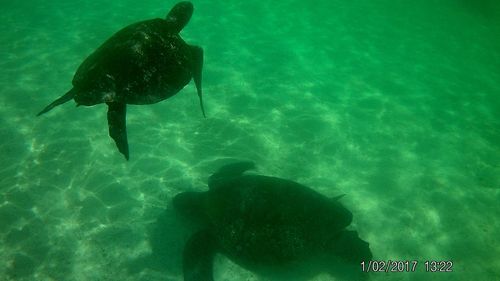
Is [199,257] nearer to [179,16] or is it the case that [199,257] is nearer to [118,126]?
[118,126]

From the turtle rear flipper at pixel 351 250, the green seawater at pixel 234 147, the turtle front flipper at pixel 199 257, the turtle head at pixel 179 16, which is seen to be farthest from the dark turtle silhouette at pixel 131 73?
the turtle rear flipper at pixel 351 250

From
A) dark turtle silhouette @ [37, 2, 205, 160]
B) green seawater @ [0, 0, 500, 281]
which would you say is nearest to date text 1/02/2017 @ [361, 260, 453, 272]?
green seawater @ [0, 0, 500, 281]

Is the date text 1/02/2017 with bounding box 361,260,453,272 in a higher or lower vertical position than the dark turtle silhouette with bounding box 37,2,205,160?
lower

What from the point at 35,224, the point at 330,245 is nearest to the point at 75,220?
the point at 35,224

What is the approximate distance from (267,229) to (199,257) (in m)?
1.42

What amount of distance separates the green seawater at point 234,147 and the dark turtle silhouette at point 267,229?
0.54 m

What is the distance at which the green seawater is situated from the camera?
24.0ft

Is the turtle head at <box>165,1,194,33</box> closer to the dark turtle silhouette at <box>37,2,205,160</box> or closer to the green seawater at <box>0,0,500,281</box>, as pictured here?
the dark turtle silhouette at <box>37,2,205,160</box>

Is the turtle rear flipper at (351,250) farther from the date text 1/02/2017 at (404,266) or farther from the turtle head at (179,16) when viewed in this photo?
the turtle head at (179,16)

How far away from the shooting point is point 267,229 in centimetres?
625

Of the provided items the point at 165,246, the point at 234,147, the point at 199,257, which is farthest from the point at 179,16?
the point at 234,147

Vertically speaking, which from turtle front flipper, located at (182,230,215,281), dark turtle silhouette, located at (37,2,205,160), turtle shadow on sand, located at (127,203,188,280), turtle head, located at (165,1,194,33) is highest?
turtle head, located at (165,1,194,33)

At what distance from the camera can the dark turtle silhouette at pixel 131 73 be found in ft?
14.9

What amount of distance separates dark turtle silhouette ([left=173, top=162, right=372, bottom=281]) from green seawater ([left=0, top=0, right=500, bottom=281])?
1.77 ft
